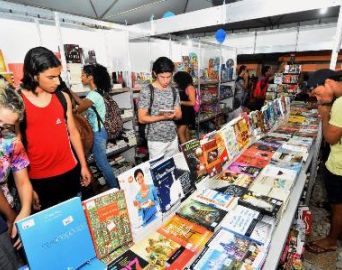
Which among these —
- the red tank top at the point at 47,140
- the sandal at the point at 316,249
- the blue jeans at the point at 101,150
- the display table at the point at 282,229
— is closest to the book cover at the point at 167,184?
the display table at the point at 282,229

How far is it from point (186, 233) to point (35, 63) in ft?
4.81

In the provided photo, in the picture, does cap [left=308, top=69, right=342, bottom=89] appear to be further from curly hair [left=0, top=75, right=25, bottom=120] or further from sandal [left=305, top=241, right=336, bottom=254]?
curly hair [left=0, top=75, right=25, bottom=120]

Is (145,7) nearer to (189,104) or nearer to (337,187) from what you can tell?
(189,104)

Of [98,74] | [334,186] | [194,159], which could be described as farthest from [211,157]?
[98,74]

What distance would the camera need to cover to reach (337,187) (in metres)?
2.25

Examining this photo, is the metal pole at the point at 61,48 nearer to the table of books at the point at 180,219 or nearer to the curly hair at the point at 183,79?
the curly hair at the point at 183,79

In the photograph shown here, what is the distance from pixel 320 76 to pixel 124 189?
2195 millimetres

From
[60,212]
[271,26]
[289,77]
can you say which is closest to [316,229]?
[60,212]

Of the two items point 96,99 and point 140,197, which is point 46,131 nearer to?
point 140,197

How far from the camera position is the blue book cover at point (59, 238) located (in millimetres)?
941

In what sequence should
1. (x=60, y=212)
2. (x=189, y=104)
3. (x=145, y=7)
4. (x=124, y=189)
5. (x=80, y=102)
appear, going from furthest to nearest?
1. (x=145, y=7)
2. (x=189, y=104)
3. (x=80, y=102)
4. (x=124, y=189)
5. (x=60, y=212)

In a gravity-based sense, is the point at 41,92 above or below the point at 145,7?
below

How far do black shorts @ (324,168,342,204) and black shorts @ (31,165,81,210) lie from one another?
2.37 metres

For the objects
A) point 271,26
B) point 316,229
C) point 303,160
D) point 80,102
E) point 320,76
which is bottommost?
point 316,229
